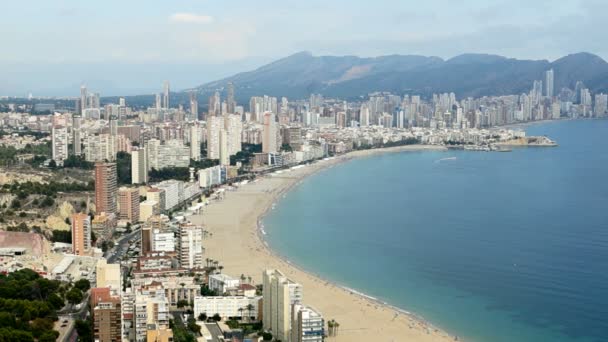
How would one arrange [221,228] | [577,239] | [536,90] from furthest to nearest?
[536,90]
[221,228]
[577,239]

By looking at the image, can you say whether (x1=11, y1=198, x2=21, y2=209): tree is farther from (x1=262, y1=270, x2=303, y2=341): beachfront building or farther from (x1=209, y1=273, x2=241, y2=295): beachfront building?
(x1=262, y1=270, x2=303, y2=341): beachfront building

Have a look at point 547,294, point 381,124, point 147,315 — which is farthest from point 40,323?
point 381,124

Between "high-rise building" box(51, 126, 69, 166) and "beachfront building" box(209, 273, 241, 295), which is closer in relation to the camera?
"beachfront building" box(209, 273, 241, 295)

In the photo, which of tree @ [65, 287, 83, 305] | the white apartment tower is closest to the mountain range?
the white apartment tower

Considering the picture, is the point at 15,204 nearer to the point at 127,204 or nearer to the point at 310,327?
the point at 127,204

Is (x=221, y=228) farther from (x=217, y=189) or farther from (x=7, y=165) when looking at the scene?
(x=7, y=165)

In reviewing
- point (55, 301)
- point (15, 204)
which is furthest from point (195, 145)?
point (55, 301)
